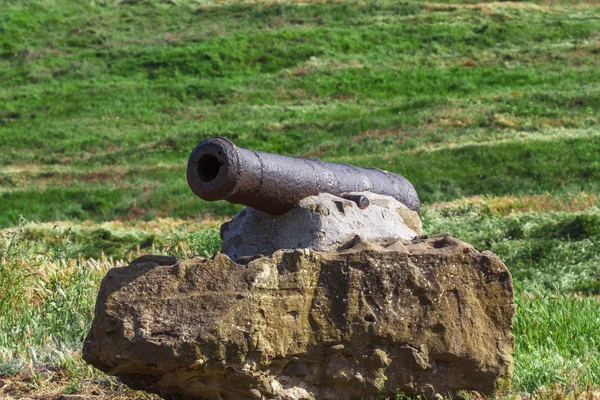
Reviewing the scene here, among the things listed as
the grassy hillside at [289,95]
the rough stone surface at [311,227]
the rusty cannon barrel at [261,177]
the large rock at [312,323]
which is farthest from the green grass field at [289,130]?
the rusty cannon barrel at [261,177]

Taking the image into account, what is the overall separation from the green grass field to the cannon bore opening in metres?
1.82

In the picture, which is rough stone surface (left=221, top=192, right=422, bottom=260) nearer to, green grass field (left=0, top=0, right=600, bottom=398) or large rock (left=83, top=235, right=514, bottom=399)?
large rock (left=83, top=235, right=514, bottom=399)

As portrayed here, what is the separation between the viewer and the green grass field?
28.4ft

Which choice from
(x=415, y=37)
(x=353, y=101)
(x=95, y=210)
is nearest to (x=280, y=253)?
(x=95, y=210)

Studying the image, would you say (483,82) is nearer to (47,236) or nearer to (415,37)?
(415,37)

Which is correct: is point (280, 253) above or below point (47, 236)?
above

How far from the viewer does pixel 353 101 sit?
41.5 m

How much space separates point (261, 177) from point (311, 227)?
595mm

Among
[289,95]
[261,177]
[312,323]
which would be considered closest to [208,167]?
[261,177]

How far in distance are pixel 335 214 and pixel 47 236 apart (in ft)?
40.7

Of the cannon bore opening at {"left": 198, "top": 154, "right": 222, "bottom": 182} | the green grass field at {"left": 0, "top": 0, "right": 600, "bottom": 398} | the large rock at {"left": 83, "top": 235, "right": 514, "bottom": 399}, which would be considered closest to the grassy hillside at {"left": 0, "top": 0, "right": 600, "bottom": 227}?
the green grass field at {"left": 0, "top": 0, "right": 600, "bottom": 398}

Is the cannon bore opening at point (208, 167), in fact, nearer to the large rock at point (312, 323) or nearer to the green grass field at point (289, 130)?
the large rock at point (312, 323)

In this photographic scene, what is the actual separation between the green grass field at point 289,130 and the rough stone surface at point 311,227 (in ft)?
4.52

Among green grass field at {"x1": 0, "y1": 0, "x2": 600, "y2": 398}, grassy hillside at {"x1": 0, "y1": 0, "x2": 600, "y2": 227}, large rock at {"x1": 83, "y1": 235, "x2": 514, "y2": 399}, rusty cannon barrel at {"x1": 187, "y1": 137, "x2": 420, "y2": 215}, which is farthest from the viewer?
grassy hillside at {"x1": 0, "y1": 0, "x2": 600, "y2": 227}
